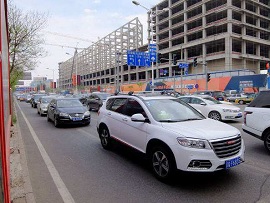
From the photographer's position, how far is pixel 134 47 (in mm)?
79125

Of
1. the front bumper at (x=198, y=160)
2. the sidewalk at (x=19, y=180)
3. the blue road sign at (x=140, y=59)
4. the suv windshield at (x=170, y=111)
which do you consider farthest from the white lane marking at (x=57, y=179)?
the blue road sign at (x=140, y=59)

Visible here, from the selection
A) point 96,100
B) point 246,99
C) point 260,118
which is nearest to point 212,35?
point 246,99

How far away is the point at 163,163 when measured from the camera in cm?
455

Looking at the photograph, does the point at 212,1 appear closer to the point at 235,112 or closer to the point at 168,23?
the point at 168,23

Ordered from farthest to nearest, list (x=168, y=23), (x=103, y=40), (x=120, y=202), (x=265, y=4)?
(x=103, y=40) → (x=168, y=23) → (x=265, y=4) → (x=120, y=202)

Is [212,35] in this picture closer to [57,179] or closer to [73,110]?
[73,110]

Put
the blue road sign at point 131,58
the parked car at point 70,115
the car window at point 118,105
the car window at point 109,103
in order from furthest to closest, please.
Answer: the blue road sign at point 131,58 < the parked car at point 70,115 < the car window at point 109,103 < the car window at point 118,105

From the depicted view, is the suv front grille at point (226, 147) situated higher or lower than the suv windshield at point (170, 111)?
lower

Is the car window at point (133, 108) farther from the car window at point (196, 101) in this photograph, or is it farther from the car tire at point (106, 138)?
the car window at point (196, 101)

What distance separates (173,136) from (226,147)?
0.95 m

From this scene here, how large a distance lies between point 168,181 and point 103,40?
291 feet

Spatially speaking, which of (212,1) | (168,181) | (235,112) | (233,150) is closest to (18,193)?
(168,181)

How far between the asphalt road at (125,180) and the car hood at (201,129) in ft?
2.46

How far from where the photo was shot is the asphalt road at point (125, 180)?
3.94 m
